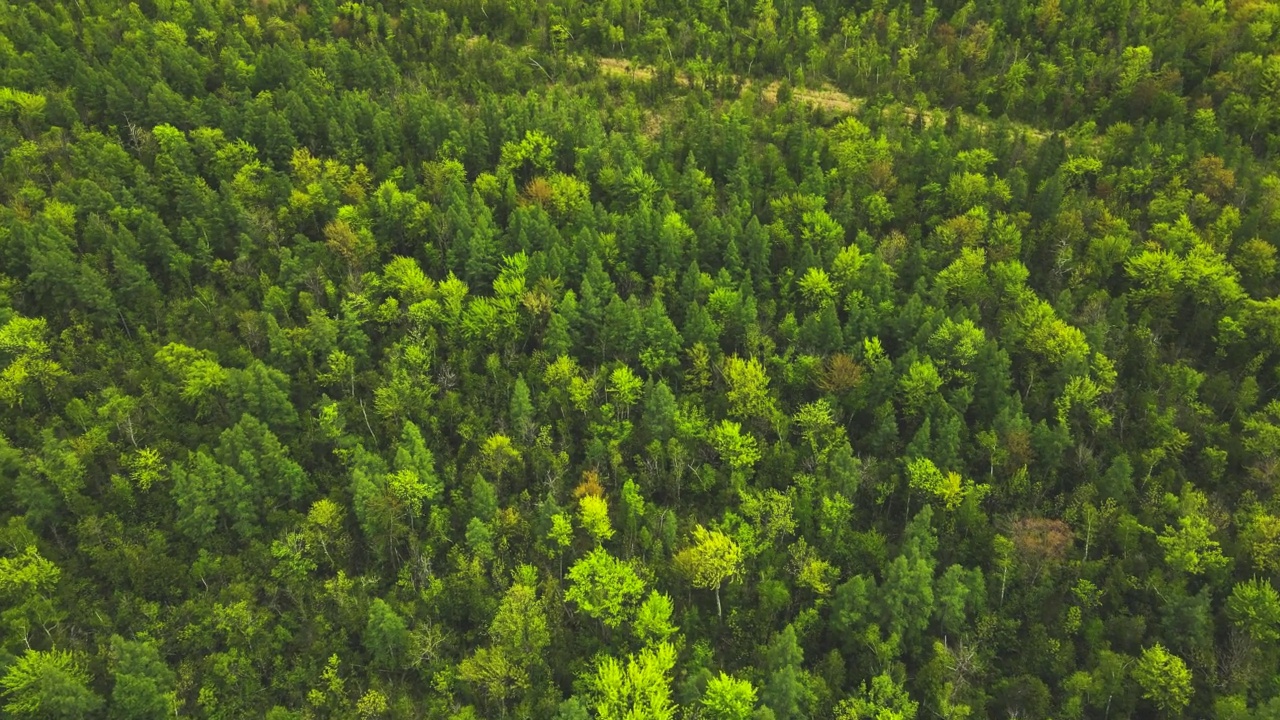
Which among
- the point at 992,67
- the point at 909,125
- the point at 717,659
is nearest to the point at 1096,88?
the point at 992,67

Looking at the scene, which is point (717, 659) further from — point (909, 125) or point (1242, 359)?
point (909, 125)

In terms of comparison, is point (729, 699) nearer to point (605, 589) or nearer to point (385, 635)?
point (605, 589)

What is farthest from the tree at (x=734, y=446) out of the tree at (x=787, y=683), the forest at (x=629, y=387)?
the tree at (x=787, y=683)

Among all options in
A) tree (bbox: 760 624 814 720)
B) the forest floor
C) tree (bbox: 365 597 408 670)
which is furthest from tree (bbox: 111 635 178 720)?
the forest floor

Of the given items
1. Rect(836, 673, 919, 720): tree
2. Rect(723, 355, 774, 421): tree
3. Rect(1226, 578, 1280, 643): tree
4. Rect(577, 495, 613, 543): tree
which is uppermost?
Rect(723, 355, 774, 421): tree

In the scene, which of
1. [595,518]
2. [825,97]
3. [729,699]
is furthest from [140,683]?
[825,97]

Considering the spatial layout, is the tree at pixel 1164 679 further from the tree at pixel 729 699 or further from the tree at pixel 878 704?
the tree at pixel 729 699

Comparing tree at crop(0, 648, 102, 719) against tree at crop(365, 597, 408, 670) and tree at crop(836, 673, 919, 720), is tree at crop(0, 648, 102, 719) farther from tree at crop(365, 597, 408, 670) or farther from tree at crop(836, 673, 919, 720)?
tree at crop(836, 673, 919, 720)
